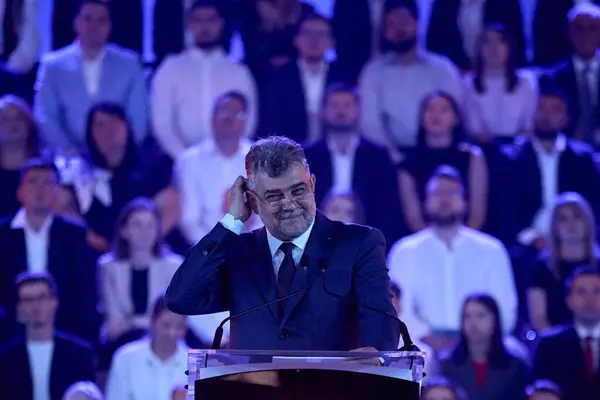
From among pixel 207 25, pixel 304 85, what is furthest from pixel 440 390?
pixel 207 25

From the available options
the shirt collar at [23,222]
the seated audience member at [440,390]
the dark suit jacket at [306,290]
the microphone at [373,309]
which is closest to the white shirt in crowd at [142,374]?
the shirt collar at [23,222]

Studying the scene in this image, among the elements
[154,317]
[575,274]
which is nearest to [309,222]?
[154,317]

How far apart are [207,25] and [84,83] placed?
86 cm

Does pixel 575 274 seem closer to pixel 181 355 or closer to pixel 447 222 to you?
pixel 447 222

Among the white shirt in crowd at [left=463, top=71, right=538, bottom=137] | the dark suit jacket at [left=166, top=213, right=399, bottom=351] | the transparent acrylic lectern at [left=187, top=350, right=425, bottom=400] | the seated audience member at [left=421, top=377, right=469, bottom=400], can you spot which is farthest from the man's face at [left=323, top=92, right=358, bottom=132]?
the transparent acrylic lectern at [left=187, top=350, right=425, bottom=400]

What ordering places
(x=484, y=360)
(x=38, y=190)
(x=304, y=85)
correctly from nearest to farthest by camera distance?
(x=484, y=360)
(x=38, y=190)
(x=304, y=85)

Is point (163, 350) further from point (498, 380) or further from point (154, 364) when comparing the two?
point (498, 380)

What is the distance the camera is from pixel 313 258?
89.4 inches

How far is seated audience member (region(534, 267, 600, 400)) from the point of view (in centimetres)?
572

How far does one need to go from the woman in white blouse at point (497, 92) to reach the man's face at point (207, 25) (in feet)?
5.30

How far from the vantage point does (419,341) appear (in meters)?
5.68

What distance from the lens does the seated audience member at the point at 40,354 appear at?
5.60m

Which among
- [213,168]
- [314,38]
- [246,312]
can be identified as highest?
[314,38]

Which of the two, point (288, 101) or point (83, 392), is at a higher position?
point (288, 101)
